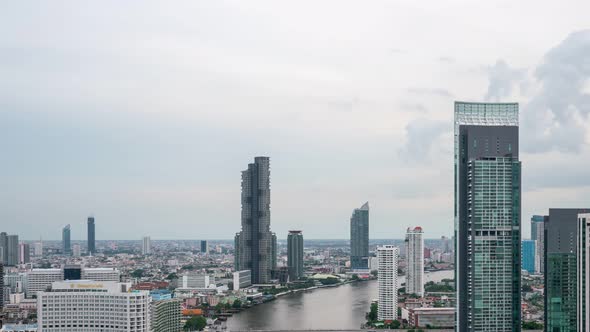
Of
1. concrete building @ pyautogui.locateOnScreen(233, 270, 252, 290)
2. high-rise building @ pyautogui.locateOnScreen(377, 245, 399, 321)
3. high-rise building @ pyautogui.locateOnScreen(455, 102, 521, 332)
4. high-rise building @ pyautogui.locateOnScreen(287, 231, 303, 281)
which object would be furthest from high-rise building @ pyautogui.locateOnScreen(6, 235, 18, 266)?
high-rise building @ pyautogui.locateOnScreen(455, 102, 521, 332)

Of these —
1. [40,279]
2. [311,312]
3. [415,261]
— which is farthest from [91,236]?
[311,312]

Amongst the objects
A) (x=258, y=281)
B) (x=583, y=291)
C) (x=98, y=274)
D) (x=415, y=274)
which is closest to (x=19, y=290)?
(x=98, y=274)

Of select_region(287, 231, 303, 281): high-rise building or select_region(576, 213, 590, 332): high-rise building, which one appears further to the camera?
select_region(287, 231, 303, 281): high-rise building

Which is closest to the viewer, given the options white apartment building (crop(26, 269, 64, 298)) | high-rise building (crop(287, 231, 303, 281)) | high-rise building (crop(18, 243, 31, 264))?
white apartment building (crop(26, 269, 64, 298))

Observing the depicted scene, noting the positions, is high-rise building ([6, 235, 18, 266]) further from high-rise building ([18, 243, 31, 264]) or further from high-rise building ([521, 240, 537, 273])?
high-rise building ([521, 240, 537, 273])

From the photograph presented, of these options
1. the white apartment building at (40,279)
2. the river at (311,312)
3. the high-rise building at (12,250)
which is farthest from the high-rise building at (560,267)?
the high-rise building at (12,250)

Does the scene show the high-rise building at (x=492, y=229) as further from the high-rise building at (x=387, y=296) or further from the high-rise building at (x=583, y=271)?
the high-rise building at (x=387, y=296)

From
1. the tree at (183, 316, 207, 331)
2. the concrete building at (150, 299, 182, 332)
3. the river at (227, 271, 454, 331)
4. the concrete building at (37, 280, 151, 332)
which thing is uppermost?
the concrete building at (37, 280, 151, 332)

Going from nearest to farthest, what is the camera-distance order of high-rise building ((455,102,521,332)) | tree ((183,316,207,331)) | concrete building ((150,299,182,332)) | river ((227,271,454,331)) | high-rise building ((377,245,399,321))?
high-rise building ((455,102,521,332))
concrete building ((150,299,182,332))
tree ((183,316,207,331))
river ((227,271,454,331))
high-rise building ((377,245,399,321))
